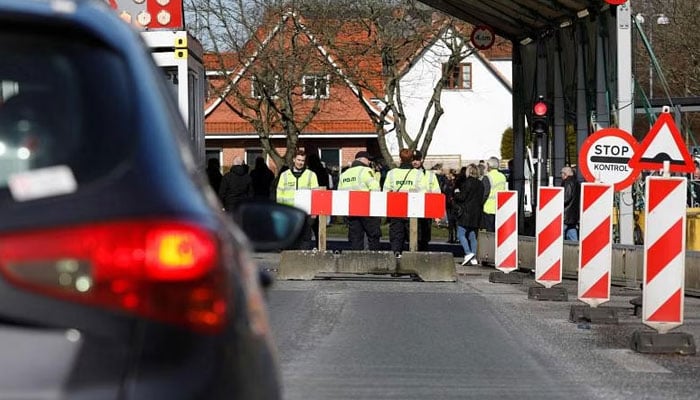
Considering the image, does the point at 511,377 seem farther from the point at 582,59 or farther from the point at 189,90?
the point at 582,59

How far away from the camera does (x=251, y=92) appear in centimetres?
5188

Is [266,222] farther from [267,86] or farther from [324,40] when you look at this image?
[267,86]

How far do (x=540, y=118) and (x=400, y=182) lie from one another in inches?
156

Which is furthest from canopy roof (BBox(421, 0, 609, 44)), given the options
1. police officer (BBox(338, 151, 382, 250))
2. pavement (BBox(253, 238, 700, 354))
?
pavement (BBox(253, 238, 700, 354))

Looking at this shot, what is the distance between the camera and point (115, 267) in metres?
→ 2.79

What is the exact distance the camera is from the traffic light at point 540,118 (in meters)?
23.0

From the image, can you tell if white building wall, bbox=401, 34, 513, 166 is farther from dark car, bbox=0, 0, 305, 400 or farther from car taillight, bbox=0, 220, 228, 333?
car taillight, bbox=0, 220, 228, 333

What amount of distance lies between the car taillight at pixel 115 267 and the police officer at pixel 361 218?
58.9 ft

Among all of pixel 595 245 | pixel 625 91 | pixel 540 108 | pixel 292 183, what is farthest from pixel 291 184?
pixel 595 245

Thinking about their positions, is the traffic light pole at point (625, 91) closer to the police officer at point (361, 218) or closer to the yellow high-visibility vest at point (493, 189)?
the police officer at point (361, 218)

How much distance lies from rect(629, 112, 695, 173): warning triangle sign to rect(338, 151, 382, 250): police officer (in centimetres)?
741

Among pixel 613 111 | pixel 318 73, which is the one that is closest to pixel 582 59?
pixel 613 111

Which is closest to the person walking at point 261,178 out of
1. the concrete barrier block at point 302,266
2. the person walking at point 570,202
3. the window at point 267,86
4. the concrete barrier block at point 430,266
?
the person walking at point 570,202

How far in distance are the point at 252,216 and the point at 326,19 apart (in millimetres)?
36994
